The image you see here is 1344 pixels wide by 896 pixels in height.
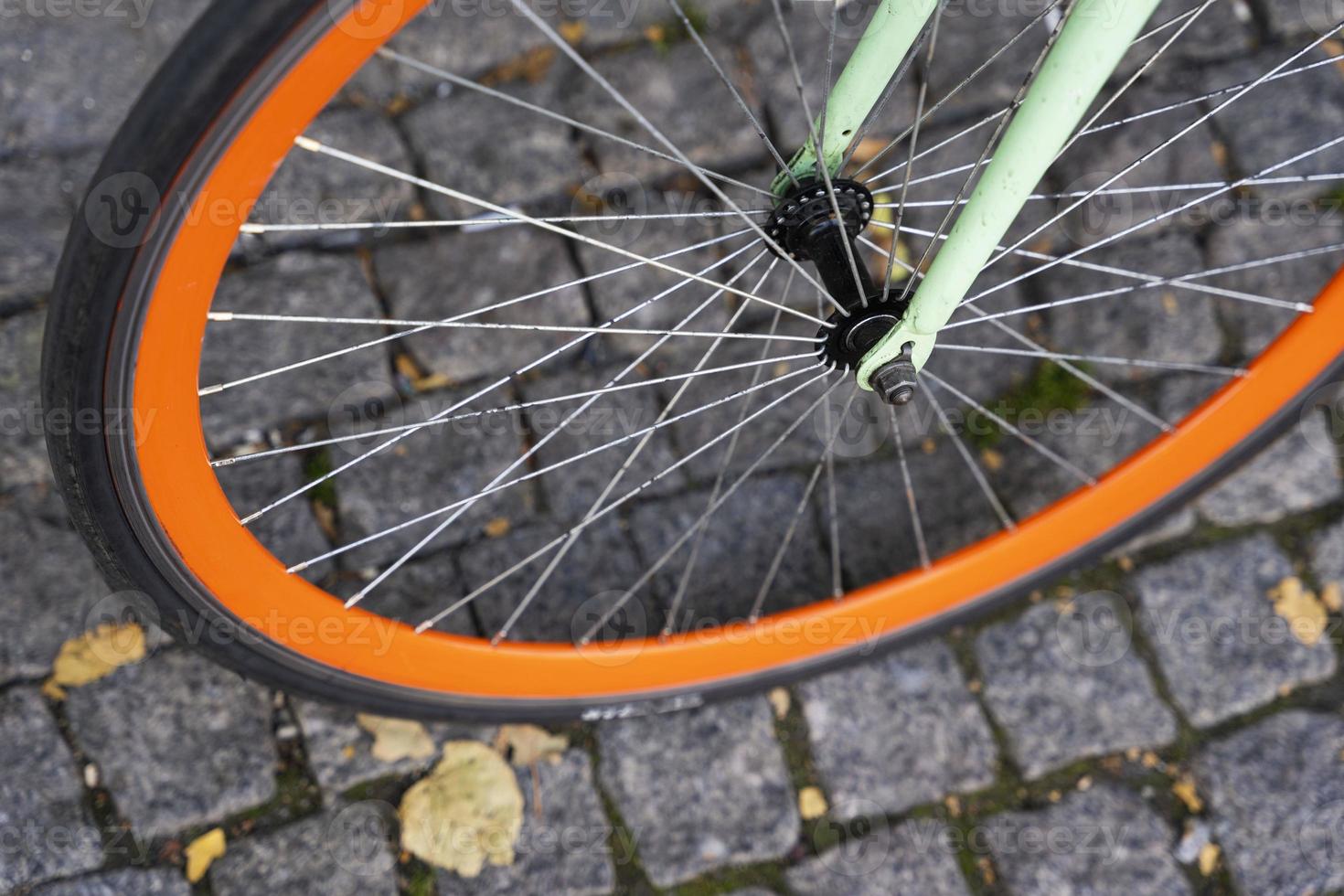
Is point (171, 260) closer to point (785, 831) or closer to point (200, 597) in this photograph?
point (200, 597)

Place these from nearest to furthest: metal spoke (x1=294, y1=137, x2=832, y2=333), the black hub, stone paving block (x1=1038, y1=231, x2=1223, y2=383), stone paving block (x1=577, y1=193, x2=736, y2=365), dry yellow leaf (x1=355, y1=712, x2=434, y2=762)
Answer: metal spoke (x1=294, y1=137, x2=832, y2=333), the black hub, dry yellow leaf (x1=355, y1=712, x2=434, y2=762), stone paving block (x1=577, y1=193, x2=736, y2=365), stone paving block (x1=1038, y1=231, x2=1223, y2=383)

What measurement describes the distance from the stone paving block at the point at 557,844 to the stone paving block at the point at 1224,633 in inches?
50.3

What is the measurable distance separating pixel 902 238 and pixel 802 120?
1.19 feet

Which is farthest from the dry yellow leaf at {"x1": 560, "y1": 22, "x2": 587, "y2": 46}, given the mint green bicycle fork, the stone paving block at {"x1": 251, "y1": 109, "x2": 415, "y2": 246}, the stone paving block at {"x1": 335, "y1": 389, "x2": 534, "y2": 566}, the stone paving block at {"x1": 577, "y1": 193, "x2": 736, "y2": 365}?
the mint green bicycle fork

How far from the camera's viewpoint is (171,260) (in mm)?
1235

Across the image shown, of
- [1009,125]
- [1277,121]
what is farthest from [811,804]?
[1277,121]

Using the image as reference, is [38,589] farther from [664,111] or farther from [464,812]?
[664,111]

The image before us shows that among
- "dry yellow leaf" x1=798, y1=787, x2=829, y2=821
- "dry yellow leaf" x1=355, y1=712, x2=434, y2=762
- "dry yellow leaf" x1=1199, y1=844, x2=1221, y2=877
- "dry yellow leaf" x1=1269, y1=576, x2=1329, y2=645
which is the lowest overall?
"dry yellow leaf" x1=1199, y1=844, x2=1221, y2=877

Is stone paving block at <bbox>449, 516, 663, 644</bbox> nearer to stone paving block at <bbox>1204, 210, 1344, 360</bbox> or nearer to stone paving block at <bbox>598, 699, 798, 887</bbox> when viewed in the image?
stone paving block at <bbox>598, 699, 798, 887</bbox>

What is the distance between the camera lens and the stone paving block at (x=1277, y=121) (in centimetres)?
254

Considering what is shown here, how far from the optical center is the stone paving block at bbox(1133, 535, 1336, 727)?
2.33 m

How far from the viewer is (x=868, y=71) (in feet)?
4.87

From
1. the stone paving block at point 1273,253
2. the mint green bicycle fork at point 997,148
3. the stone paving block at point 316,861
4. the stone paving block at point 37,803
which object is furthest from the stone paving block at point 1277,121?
the stone paving block at point 37,803

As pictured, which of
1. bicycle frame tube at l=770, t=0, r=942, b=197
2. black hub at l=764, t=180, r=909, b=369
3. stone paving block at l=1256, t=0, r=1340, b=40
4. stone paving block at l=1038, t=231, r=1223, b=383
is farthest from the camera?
stone paving block at l=1256, t=0, r=1340, b=40
